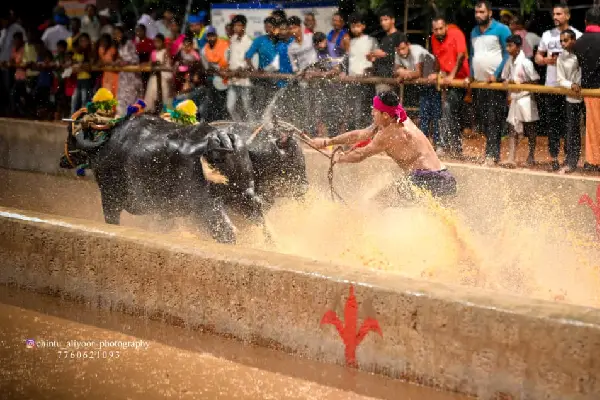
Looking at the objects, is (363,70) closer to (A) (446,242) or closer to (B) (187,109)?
(B) (187,109)

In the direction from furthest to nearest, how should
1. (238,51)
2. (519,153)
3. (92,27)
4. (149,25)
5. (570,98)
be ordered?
(92,27) → (149,25) → (238,51) → (519,153) → (570,98)

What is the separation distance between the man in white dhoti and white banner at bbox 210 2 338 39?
9.70 feet

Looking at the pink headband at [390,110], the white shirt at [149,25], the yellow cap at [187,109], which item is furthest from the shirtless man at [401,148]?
the white shirt at [149,25]

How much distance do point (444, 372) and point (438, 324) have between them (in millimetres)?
291

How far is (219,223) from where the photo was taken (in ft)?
24.6

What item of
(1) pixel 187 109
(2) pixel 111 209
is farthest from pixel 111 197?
(1) pixel 187 109

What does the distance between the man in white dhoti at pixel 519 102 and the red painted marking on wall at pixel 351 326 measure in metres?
5.29

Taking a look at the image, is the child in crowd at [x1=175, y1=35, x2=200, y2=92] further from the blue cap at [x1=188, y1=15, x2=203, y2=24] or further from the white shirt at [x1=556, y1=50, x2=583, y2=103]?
the white shirt at [x1=556, y1=50, x2=583, y2=103]

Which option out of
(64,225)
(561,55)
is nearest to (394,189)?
(64,225)

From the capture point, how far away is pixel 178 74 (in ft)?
40.2

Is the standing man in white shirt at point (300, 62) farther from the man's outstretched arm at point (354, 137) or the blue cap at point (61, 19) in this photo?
the blue cap at point (61, 19)

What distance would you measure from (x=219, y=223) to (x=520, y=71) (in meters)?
4.90

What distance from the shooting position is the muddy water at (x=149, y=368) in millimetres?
5512

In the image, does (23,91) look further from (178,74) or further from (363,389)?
(363,389)
